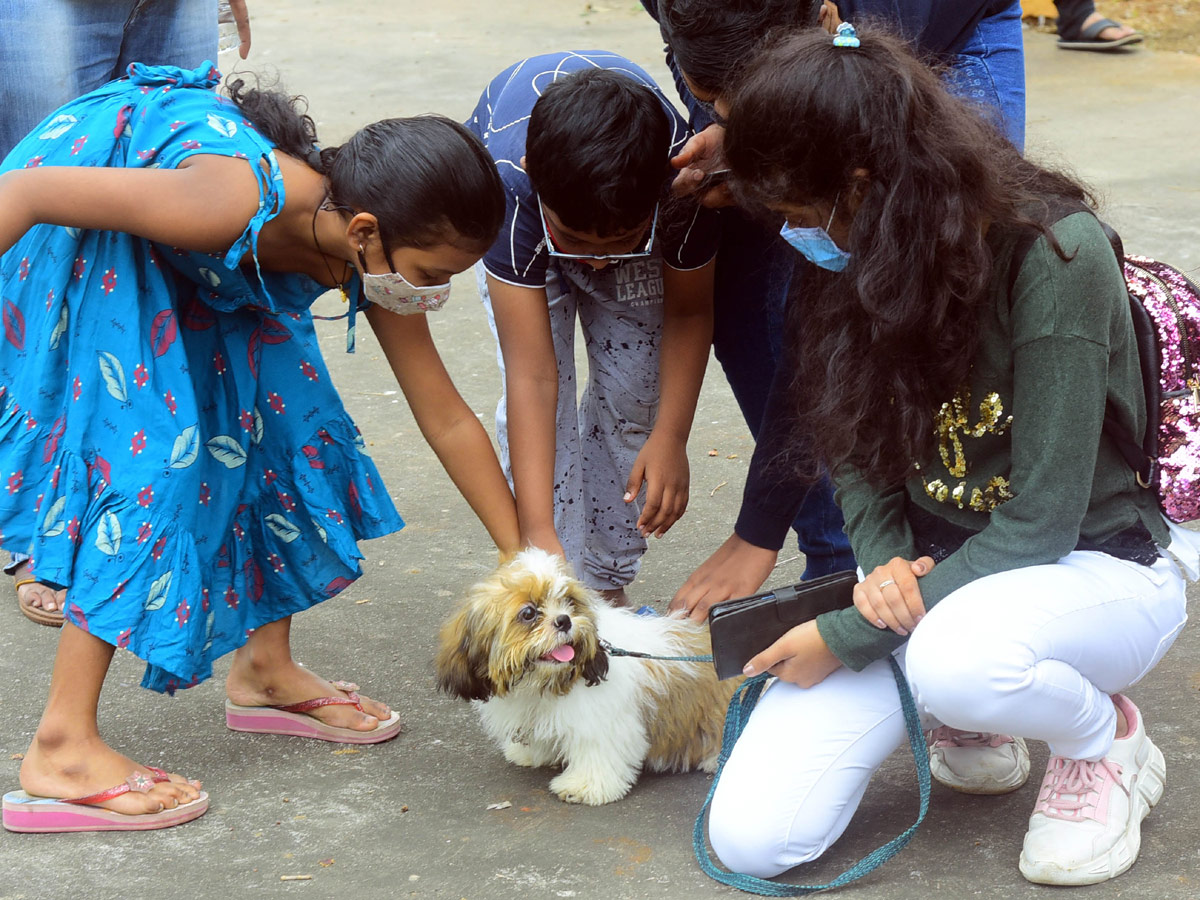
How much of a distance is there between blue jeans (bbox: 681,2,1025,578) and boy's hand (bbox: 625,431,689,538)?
0.29 m

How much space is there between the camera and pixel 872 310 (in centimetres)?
207

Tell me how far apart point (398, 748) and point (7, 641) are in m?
1.11

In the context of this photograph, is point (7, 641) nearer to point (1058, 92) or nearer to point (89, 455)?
point (89, 455)

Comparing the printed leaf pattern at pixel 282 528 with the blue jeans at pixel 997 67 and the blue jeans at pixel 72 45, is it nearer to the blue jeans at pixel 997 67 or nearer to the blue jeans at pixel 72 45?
the blue jeans at pixel 72 45

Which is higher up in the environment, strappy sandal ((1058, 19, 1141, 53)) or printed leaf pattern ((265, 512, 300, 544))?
printed leaf pattern ((265, 512, 300, 544))

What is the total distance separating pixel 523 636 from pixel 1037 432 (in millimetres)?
972

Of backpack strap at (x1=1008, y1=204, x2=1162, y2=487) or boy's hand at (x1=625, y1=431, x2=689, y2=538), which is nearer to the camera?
backpack strap at (x1=1008, y1=204, x2=1162, y2=487)

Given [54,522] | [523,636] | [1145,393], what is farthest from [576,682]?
[1145,393]

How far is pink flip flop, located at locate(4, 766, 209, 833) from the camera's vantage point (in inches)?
99.0

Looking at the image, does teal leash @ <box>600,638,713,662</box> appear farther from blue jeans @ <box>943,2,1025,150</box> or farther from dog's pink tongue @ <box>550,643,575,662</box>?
blue jeans @ <box>943,2,1025,150</box>

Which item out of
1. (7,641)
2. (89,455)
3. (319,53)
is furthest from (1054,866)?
(319,53)

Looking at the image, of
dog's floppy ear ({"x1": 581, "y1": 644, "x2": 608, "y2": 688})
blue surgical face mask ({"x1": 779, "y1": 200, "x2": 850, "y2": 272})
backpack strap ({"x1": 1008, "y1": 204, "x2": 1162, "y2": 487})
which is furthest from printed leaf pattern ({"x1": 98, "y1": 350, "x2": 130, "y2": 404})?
backpack strap ({"x1": 1008, "y1": 204, "x2": 1162, "y2": 487})

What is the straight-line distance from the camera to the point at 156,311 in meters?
2.53

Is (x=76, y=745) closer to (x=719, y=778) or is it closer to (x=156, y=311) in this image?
(x=156, y=311)
